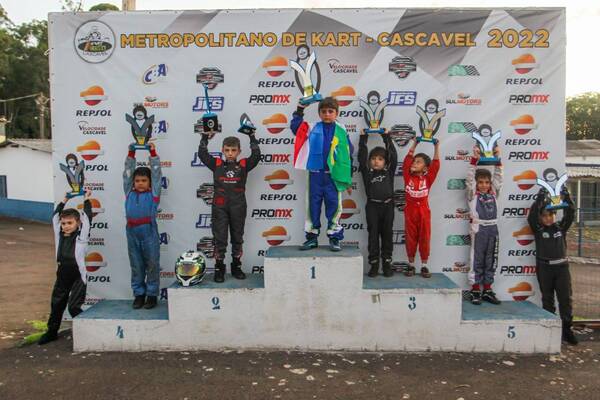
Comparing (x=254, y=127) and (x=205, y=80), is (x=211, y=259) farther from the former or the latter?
(x=205, y=80)

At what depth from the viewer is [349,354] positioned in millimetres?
4980

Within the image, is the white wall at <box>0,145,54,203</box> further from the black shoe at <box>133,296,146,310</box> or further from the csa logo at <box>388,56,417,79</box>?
the csa logo at <box>388,56,417,79</box>

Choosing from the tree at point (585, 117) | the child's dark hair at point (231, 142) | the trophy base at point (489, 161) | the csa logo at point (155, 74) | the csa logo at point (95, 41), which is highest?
the tree at point (585, 117)

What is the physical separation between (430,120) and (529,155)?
137 cm

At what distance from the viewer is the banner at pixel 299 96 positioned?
19.2ft

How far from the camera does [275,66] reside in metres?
5.89

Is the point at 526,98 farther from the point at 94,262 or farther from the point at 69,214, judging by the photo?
the point at 94,262

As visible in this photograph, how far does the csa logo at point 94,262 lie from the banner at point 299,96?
488 millimetres

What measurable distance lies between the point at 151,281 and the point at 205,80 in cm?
253

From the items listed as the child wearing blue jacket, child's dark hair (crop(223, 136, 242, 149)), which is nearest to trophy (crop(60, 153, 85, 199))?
the child wearing blue jacket

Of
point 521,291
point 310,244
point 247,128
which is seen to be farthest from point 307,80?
point 521,291

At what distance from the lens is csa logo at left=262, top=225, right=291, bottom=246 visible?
5992 mm

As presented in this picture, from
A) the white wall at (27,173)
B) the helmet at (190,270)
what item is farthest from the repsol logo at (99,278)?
the white wall at (27,173)

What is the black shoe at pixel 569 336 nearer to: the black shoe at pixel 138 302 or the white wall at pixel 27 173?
the black shoe at pixel 138 302
